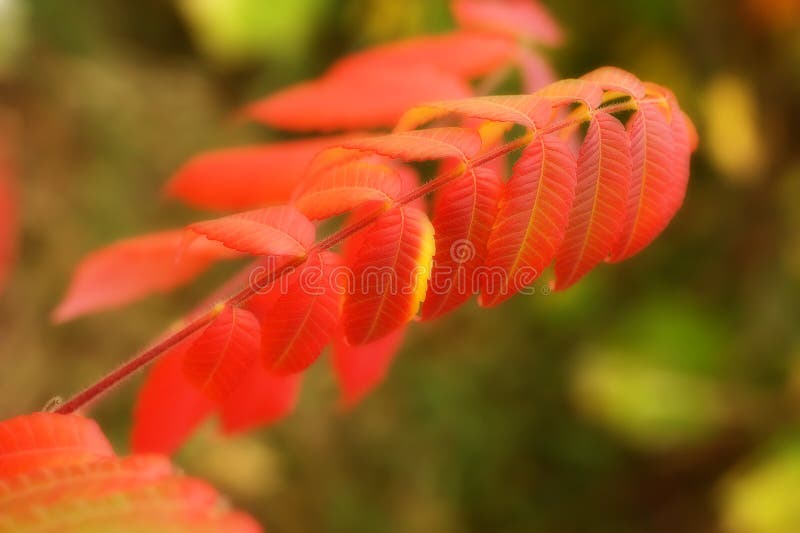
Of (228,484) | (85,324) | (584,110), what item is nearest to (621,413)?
(228,484)

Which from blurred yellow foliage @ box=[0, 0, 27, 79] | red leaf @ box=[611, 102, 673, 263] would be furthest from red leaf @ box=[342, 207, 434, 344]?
blurred yellow foliage @ box=[0, 0, 27, 79]

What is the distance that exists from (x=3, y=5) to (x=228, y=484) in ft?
3.12

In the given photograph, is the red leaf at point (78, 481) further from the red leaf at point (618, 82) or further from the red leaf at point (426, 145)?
the red leaf at point (618, 82)

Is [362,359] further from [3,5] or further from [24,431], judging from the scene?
[3,5]

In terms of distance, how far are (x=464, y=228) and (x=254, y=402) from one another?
299 millimetres

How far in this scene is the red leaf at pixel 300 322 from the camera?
1.35 feet

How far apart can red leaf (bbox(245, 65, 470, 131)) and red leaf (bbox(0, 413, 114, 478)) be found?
1.00 ft

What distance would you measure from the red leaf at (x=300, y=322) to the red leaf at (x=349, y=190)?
0.09 feet

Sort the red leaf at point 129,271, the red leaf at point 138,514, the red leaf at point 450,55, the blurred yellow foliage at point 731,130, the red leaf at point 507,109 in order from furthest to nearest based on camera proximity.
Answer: the blurred yellow foliage at point 731,130, the red leaf at point 450,55, the red leaf at point 129,271, the red leaf at point 507,109, the red leaf at point 138,514

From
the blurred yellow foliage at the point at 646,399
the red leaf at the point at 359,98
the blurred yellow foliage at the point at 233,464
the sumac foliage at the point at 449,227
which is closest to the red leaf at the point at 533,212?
the sumac foliage at the point at 449,227

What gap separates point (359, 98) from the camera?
2.13 feet

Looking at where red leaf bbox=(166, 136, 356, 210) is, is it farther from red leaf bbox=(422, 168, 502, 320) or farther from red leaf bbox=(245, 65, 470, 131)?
red leaf bbox=(422, 168, 502, 320)

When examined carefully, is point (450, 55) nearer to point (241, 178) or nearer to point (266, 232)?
point (241, 178)

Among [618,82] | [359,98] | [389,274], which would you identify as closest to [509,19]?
[359,98]
